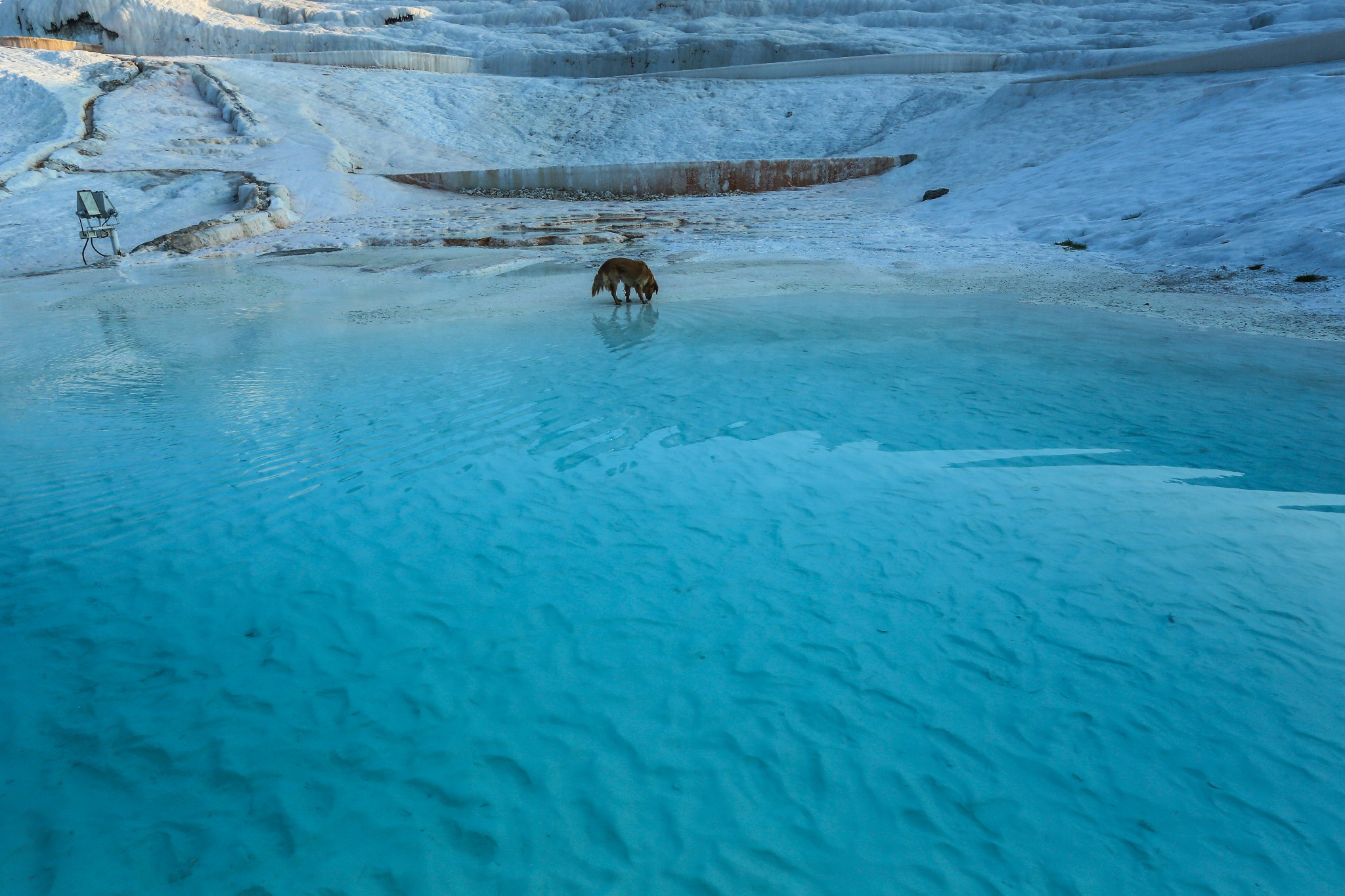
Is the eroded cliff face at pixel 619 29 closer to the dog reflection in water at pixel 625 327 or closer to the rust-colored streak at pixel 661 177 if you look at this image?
the rust-colored streak at pixel 661 177

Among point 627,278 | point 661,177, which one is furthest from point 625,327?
point 661,177

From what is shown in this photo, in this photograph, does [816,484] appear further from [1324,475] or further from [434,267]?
[434,267]

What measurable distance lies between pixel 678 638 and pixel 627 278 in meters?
5.90

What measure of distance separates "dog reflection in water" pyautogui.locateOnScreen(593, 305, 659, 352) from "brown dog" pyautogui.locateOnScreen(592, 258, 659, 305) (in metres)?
0.19

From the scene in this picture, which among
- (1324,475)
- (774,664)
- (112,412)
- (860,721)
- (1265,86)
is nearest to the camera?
Answer: (860,721)

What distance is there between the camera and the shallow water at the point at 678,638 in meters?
2.20

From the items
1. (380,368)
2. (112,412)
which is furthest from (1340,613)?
(112,412)

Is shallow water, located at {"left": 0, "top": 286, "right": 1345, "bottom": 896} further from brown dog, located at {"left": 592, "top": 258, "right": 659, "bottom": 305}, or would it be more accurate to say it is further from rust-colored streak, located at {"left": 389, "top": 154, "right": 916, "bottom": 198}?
rust-colored streak, located at {"left": 389, "top": 154, "right": 916, "bottom": 198}

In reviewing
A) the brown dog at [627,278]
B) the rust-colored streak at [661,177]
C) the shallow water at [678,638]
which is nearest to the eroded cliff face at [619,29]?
the rust-colored streak at [661,177]

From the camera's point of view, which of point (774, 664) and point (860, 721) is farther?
point (774, 664)

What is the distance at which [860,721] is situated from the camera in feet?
8.65

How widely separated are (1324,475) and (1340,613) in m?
A: 1.55

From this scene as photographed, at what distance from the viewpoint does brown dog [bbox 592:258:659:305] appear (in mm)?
8289

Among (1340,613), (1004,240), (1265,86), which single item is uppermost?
(1265,86)
